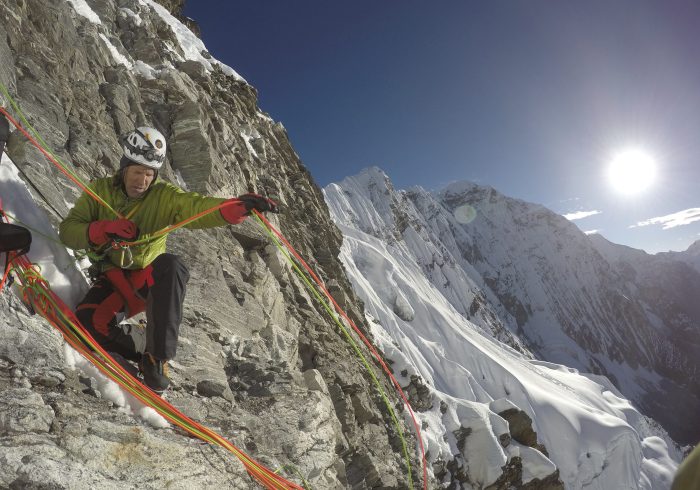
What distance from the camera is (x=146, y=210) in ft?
14.3

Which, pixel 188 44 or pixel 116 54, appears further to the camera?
pixel 188 44

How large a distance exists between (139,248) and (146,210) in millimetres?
455

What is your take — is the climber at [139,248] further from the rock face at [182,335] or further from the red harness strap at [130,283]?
the rock face at [182,335]

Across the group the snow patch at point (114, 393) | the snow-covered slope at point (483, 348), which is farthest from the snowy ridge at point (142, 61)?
the snow-covered slope at point (483, 348)

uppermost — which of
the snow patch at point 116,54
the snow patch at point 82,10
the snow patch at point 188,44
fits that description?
the snow patch at point 188,44

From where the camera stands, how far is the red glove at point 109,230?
3.76 meters

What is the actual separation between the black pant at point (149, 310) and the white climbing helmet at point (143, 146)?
1.19 metres

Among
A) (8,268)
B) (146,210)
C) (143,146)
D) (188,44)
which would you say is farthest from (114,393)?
(188,44)

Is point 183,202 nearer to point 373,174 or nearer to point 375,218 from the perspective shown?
point 375,218

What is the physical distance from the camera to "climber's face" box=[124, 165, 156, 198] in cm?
427

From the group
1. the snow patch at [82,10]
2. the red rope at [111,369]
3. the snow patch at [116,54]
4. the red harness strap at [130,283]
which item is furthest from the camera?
the snow patch at [82,10]

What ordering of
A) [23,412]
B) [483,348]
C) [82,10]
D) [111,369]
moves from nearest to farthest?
[23,412] < [111,369] < [82,10] < [483,348]

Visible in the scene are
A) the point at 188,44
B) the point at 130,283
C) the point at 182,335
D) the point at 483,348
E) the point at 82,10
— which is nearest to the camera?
the point at 130,283

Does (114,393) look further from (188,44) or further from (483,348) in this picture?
(483,348)
